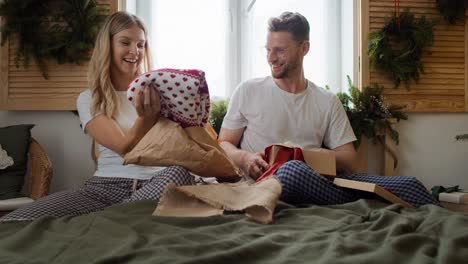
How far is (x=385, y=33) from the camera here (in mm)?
2816

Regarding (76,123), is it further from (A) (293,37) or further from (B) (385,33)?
(B) (385,33)

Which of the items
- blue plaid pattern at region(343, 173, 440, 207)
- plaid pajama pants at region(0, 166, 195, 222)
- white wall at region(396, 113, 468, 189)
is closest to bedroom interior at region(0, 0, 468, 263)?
plaid pajama pants at region(0, 166, 195, 222)

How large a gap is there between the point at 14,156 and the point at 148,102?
43.5 inches

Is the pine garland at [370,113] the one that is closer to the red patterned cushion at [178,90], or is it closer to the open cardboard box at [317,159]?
the open cardboard box at [317,159]

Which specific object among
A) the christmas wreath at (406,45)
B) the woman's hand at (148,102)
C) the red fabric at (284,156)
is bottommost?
the red fabric at (284,156)

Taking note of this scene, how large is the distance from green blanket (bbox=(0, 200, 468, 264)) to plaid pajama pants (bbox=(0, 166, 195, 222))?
0.59 ft

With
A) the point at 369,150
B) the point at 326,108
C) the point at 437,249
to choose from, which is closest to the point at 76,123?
the point at 326,108

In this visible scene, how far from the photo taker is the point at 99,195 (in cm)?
177

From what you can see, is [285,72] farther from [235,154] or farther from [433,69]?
[433,69]

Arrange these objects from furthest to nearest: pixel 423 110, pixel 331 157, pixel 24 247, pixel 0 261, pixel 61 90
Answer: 1. pixel 423 110
2. pixel 61 90
3. pixel 331 157
4. pixel 24 247
5. pixel 0 261

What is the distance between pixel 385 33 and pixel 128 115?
5.23 feet

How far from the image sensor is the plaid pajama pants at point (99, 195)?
1.49 meters

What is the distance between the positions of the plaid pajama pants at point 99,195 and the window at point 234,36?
1.33 meters

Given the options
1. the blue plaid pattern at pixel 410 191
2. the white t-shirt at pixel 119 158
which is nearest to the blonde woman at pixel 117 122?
the white t-shirt at pixel 119 158
